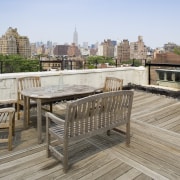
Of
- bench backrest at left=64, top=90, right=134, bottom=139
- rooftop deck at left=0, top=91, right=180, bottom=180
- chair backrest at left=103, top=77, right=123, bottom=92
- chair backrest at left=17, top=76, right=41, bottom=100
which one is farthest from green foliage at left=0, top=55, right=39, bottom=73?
bench backrest at left=64, top=90, right=134, bottom=139

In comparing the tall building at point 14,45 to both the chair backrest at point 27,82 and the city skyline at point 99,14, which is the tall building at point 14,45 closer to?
the city skyline at point 99,14

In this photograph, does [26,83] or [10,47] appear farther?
[10,47]

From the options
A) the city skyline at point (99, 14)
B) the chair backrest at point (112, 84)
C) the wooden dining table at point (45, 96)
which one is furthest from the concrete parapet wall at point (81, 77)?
the city skyline at point (99, 14)

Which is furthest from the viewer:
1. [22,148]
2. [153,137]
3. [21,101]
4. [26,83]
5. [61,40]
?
[61,40]

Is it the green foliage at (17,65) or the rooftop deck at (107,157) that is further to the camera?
the green foliage at (17,65)

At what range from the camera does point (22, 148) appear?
2801 mm

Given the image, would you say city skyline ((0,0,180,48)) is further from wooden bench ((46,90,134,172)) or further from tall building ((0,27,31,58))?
wooden bench ((46,90,134,172))

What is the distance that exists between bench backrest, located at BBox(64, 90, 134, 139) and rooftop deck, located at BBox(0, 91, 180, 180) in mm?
377

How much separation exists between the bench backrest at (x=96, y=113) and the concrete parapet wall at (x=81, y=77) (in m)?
2.83

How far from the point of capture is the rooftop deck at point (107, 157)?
2.23 metres

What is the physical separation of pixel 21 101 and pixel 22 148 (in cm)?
A: 116

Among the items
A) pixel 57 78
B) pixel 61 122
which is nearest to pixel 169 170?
pixel 61 122

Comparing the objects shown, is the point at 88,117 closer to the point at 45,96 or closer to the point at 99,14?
the point at 45,96

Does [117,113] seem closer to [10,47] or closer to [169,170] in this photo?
[169,170]
